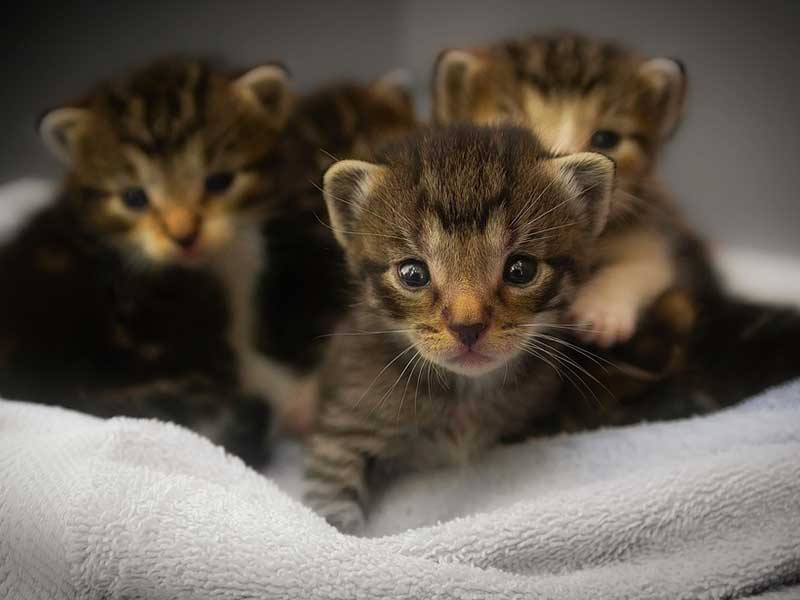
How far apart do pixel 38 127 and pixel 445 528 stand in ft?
4.26

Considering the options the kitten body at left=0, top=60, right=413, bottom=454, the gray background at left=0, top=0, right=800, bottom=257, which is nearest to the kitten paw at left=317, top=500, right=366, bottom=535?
the kitten body at left=0, top=60, right=413, bottom=454

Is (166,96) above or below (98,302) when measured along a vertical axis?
above

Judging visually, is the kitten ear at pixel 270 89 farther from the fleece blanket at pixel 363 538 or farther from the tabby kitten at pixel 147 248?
the fleece blanket at pixel 363 538

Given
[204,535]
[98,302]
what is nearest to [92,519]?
[204,535]

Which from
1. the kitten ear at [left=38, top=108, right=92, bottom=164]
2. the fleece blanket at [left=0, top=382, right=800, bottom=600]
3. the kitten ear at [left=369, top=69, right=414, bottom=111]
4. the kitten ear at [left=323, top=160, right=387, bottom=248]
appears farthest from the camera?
the kitten ear at [left=369, top=69, right=414, bottom=111]

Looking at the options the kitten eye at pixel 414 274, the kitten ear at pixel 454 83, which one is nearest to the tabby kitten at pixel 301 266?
the kitten ear at pixel 454 83

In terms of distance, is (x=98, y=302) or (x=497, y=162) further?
(x=98, y=302)

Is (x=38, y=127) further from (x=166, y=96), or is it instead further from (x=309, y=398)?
(x=309, y=398)

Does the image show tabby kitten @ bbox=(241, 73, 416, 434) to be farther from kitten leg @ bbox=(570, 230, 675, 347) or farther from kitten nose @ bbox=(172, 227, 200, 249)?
kitten leg @ bbox=(570, 230, 675, 347)

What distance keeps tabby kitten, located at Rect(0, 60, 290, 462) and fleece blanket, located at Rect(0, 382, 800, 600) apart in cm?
26

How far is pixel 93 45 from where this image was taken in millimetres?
1809

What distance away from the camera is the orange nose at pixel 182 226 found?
1.61m

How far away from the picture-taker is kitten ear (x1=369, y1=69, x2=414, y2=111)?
82.0 inches

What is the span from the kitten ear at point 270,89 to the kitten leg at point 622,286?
2.74 feet
